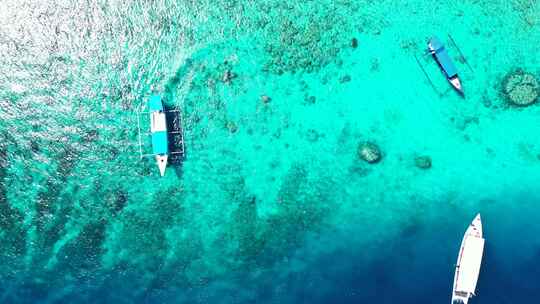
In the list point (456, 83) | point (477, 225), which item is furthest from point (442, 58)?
point (477, 225)

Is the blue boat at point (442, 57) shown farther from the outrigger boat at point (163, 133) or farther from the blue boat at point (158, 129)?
the blue boat at point (158, 129)

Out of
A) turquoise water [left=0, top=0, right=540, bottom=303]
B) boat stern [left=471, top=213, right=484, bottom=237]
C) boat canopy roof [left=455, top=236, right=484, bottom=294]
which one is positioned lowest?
boat canopy roof [left=455, top=236, right=484, bottom=294]

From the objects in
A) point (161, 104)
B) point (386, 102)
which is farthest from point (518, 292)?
point (161, 104)

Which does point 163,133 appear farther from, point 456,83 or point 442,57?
point 456,83

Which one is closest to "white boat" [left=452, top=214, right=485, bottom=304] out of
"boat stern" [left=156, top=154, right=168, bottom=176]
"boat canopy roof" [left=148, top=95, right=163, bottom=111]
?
"boat stern" [left=156, top=154, right=168, bottom=176]

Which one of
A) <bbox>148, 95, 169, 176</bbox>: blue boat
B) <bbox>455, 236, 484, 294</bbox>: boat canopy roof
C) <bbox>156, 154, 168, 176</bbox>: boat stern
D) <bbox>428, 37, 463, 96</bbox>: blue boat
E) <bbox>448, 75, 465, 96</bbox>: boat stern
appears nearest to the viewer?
<bbox>148, 95, 169, 176</bbox>: blue boat

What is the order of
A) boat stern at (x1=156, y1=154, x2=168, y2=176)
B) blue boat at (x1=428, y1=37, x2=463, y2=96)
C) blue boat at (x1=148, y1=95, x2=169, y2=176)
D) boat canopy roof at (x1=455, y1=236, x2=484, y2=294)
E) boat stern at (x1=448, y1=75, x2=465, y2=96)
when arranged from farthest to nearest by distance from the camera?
boat canopy roof at (x1=455, y1=236, x2=484, y2=294), boat stern at (x1=448, y1=75, x2=465, y2=96), blue boat at (x1=428, y1=37, x2=463, y2=96), boat stern at (x1=156, y1=154, x2=168, y2=176), blue boat at (x1=148, y1=95, x2=169, y2=176)

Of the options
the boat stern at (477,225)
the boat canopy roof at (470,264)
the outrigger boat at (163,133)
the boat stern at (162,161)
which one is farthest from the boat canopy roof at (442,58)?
the boat stern at (162,161)

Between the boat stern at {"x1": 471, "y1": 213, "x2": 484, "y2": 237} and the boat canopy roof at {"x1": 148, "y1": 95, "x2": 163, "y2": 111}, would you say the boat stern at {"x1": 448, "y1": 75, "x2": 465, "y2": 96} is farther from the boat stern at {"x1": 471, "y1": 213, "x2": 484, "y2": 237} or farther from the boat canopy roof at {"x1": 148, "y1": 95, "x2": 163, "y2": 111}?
the boat canopy roof at {"x1": 148, "y1": 95, "x2": 163, "y2": 111}

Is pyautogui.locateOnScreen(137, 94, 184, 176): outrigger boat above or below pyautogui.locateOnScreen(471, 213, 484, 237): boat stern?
above
